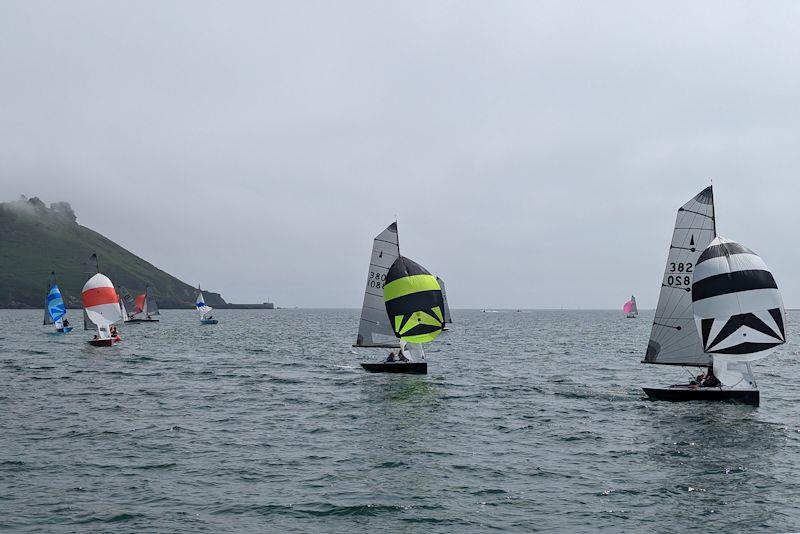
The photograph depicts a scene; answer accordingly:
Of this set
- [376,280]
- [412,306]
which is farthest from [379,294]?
[412,306]

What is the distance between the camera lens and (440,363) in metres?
63.8

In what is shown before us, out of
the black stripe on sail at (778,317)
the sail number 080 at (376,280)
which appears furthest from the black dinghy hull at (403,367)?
the black stripe on sail at (778,317)

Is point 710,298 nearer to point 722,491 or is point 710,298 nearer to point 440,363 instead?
point 722,491

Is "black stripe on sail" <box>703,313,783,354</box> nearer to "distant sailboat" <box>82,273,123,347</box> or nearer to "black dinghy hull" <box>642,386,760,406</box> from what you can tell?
"black dinghy hull" <box>642,386,760,406</box>

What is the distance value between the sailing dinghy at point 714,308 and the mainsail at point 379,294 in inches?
822

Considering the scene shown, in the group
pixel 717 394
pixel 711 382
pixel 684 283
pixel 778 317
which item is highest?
pixel 684 283

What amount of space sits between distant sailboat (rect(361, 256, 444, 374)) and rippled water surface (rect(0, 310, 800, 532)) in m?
2.98

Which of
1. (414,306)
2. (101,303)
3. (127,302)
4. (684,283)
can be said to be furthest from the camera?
(127,302)

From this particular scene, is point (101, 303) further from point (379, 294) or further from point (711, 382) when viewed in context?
point (711, 382)

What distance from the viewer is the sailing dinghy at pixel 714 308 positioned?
33500 millimetres

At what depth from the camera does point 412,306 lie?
152 ft

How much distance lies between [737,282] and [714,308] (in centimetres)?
171

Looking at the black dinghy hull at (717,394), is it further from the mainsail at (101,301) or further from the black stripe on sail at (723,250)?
the mainsail at (101,301)

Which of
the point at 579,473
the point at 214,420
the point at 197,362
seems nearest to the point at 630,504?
the point at 579,473
